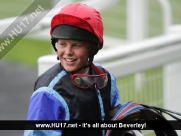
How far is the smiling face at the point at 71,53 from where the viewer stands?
3305mm

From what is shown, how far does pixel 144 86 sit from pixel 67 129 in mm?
2190

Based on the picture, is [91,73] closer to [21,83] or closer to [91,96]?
[91,96]

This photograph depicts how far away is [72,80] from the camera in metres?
3.30

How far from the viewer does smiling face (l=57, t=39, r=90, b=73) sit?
3.30 meters

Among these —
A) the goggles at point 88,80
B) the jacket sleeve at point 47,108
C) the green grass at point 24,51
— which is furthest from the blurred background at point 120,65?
the jacket sleeve at point 47,108

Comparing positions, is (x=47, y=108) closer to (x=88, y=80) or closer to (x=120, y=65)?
(x=88, y=80)

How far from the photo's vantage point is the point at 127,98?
5172 millimetres

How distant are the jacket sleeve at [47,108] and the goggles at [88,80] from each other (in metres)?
0.15

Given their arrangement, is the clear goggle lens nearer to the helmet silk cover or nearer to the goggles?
the goggles

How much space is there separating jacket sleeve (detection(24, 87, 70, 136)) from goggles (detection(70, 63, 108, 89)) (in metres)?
0.15

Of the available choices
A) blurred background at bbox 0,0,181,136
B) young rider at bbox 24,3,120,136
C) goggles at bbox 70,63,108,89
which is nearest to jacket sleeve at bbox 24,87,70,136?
young rider at bbox 24,3,120,136

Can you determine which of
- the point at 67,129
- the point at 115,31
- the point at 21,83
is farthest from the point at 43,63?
the point at 115,31

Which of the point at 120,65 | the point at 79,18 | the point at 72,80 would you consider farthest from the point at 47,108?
the point at 120,65

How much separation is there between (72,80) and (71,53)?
14cm
